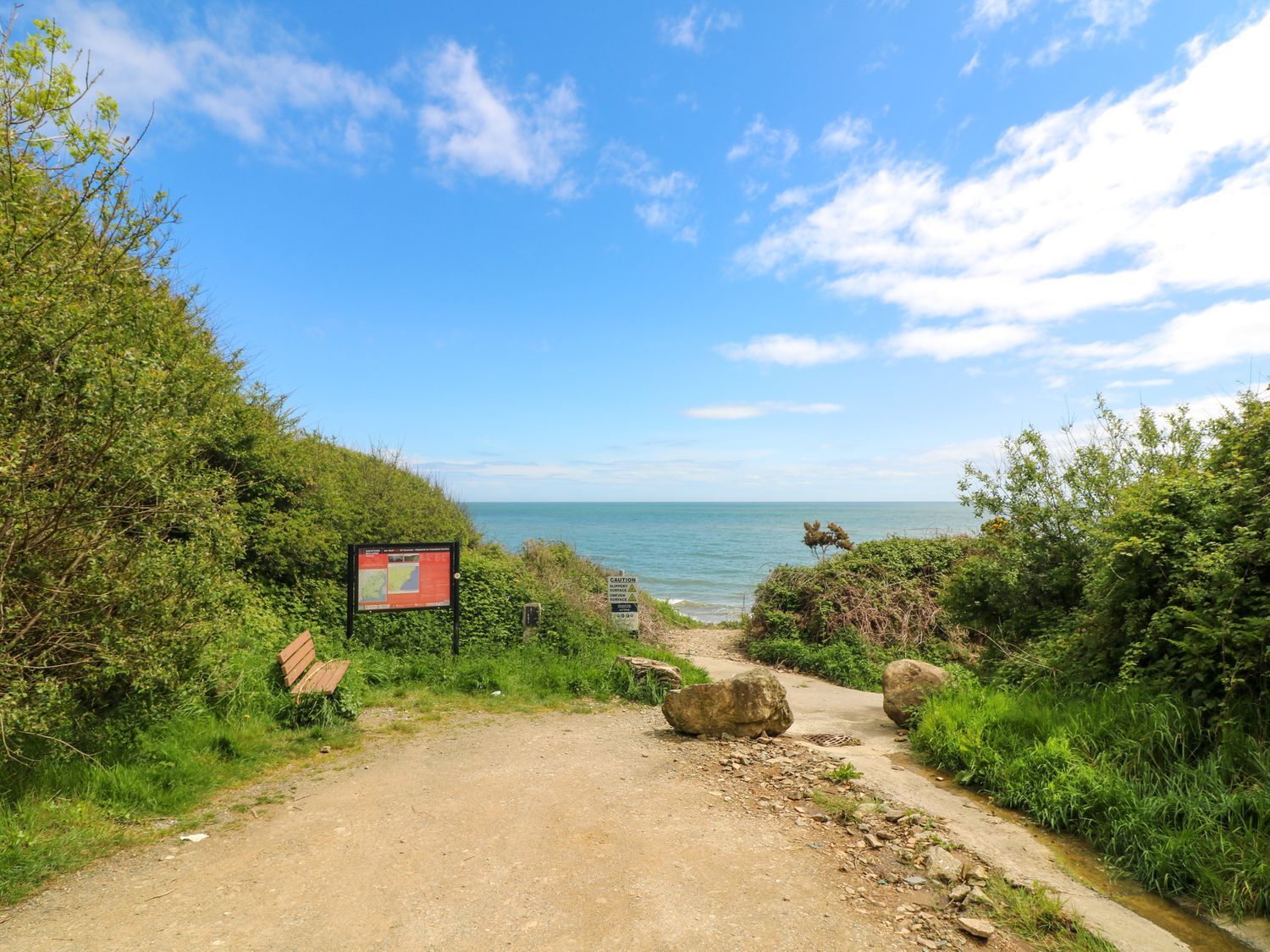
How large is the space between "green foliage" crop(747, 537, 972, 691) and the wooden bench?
28.3 ft

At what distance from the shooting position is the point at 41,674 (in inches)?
176

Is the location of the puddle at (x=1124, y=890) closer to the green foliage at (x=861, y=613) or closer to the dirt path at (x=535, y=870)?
the dirt path at (x=535, y=870)

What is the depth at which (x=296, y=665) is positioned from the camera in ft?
24.2

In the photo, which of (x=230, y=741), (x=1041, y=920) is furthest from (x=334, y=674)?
(x=1041, y=920)

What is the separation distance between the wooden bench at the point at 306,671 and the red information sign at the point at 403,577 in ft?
5.07

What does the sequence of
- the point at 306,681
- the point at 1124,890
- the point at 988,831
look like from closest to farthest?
the point at 1124,890 → the point at 988,831 → the point at 306,681

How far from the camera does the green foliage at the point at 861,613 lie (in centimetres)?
1284

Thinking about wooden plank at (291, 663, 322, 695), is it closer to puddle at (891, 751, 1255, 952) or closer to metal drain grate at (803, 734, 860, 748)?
metal drain grate at (803, 734, 860, 748)

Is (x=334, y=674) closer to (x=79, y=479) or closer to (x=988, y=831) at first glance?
(x=79, y=479)

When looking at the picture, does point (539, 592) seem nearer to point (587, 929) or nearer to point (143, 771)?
point (143, 771)

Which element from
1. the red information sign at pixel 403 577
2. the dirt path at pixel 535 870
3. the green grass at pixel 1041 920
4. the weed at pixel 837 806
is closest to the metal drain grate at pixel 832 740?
the dirt path at pixel 535 870

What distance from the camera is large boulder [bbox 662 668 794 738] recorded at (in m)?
7.09

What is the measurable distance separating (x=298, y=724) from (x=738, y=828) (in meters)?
4.80

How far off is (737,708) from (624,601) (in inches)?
197
